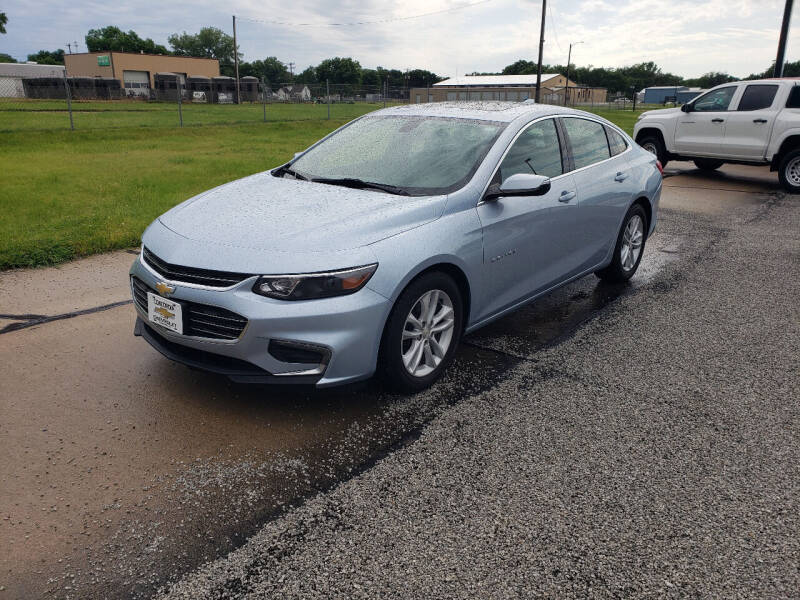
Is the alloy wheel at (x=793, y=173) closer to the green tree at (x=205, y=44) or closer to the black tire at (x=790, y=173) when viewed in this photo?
the black tire at (x=790, y=173)

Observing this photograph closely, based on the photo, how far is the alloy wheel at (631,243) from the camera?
5.83 m

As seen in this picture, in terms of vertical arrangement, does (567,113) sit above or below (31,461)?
above

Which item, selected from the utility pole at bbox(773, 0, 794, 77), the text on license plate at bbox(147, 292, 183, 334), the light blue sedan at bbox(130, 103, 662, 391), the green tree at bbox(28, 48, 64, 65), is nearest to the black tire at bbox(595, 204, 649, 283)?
the light blue sedan at bbox(130, 103, 662, 391)

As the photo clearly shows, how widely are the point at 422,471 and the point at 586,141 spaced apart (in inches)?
130

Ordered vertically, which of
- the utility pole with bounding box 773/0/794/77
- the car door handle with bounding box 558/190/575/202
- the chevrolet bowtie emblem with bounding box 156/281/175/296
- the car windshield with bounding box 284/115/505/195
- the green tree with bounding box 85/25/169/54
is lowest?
the chevrolet bowtie emblem with bounding box 156/281/175/296

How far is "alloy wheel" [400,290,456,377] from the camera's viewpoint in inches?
142

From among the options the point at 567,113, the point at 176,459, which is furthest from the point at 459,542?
the point at 567,113

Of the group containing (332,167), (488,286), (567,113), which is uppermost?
(567,113)

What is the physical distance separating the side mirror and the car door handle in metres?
0.67

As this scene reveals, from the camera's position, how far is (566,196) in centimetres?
469

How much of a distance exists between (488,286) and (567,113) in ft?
6.12

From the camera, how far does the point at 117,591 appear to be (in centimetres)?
228

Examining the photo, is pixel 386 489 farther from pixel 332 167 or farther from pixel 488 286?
pixel 332 167

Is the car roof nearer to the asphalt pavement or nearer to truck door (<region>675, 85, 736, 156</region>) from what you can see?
the asphalt pavement
